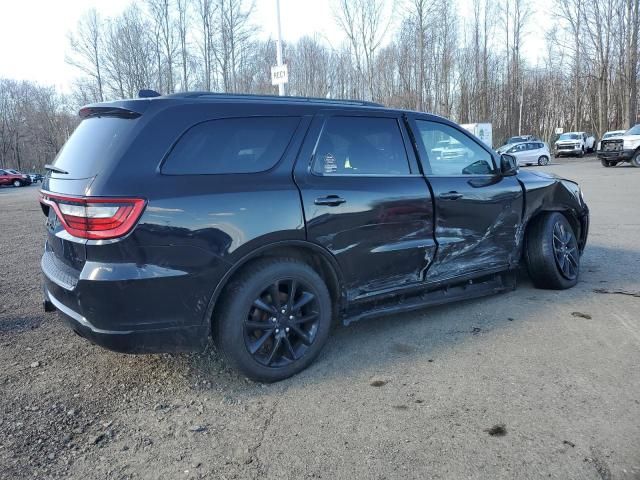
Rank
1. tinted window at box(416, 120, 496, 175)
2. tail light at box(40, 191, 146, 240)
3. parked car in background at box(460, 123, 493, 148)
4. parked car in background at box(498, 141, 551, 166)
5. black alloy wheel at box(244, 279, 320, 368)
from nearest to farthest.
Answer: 1. tail light at box(40, 191, 146, 240)
2. black alloy wheel at box(244, 279, 320, 368)
3. tinted window at box(416, 120, 496, 175)
4. parked car in background at box(498, 141, 551, 166)
5. parked car in background at box(460, 123, 493, 148)

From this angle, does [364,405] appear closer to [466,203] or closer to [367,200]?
[367,200]

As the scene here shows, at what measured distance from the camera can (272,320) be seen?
327 cm

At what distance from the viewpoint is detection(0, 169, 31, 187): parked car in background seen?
45438mm

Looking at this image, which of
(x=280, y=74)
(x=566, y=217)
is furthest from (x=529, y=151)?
(x=566, y=217)

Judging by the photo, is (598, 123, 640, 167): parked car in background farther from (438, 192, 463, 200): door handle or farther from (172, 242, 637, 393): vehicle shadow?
(438, 192, 463, 200): door handle

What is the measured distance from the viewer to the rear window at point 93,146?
293 cm

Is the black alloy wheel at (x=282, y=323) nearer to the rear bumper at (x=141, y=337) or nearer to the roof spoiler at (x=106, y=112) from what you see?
the rear bumper at (x=141, y=337)

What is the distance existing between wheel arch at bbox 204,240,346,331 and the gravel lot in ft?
1.67

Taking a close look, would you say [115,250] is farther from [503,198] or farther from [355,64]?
[355,64]

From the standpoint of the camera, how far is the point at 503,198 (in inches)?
180

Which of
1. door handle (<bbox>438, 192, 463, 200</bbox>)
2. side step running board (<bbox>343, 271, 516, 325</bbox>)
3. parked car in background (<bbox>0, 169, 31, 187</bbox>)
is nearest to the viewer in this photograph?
side step running board (<bbox>343, 271, 516, 325</bbox>)

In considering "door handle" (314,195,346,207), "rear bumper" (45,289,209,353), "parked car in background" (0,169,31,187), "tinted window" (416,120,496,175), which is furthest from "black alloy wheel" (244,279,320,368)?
"parked car in background" (0,169,31,187)

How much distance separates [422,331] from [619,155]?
25045mm

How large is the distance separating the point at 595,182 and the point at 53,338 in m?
18.5
